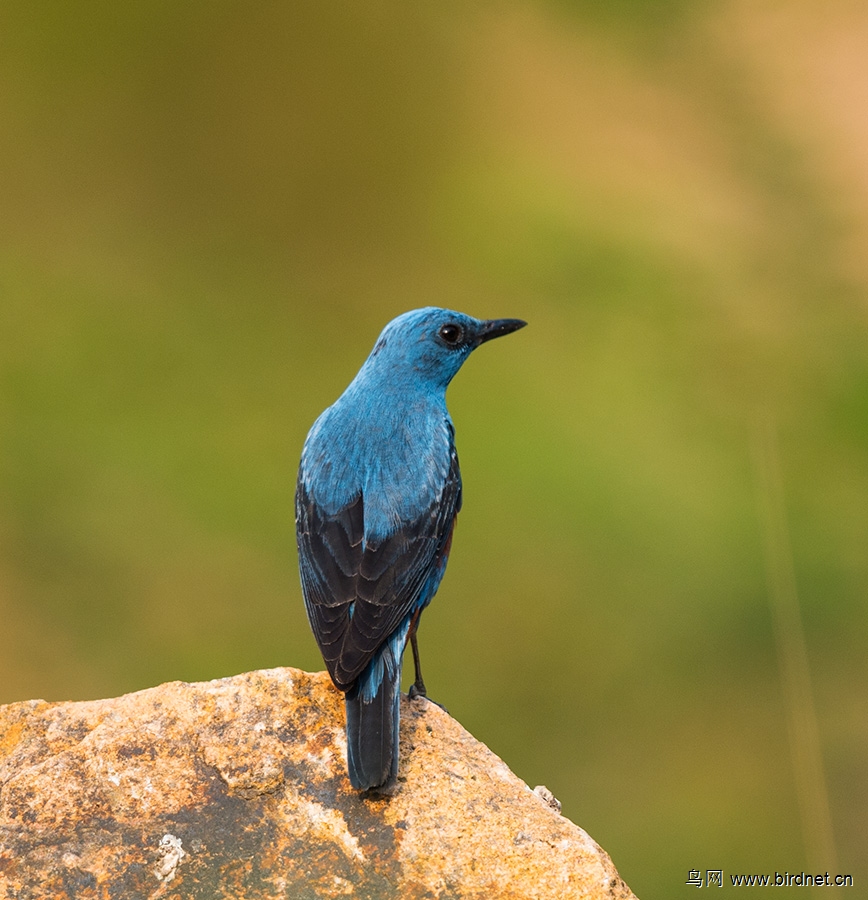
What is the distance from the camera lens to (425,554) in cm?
445

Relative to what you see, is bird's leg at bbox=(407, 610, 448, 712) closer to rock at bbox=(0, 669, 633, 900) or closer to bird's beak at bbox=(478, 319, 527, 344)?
rock at bbox=(0, 669, 633, 900)

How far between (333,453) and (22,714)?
158 cm

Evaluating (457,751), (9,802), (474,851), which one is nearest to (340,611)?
(457,751)

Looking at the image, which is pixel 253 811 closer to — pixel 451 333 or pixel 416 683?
pixel 416 683

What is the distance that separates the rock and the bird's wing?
25 cm

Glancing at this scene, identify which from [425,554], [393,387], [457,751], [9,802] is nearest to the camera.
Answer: [9,802]

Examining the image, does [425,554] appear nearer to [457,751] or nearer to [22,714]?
[457,751]

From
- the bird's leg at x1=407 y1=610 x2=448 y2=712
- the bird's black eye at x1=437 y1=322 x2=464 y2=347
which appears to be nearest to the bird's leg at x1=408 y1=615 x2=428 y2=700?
the bird's leg at x1=407 y1=610 x2=448 y2=712

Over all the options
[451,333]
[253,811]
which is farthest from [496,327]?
[253,811]

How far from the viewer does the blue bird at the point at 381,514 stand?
156 inches

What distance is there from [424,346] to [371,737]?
1.96 m

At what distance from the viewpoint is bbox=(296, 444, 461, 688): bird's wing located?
13.3ft

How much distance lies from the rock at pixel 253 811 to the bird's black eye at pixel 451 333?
1743 millimetres

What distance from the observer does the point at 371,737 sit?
377 centimetres
